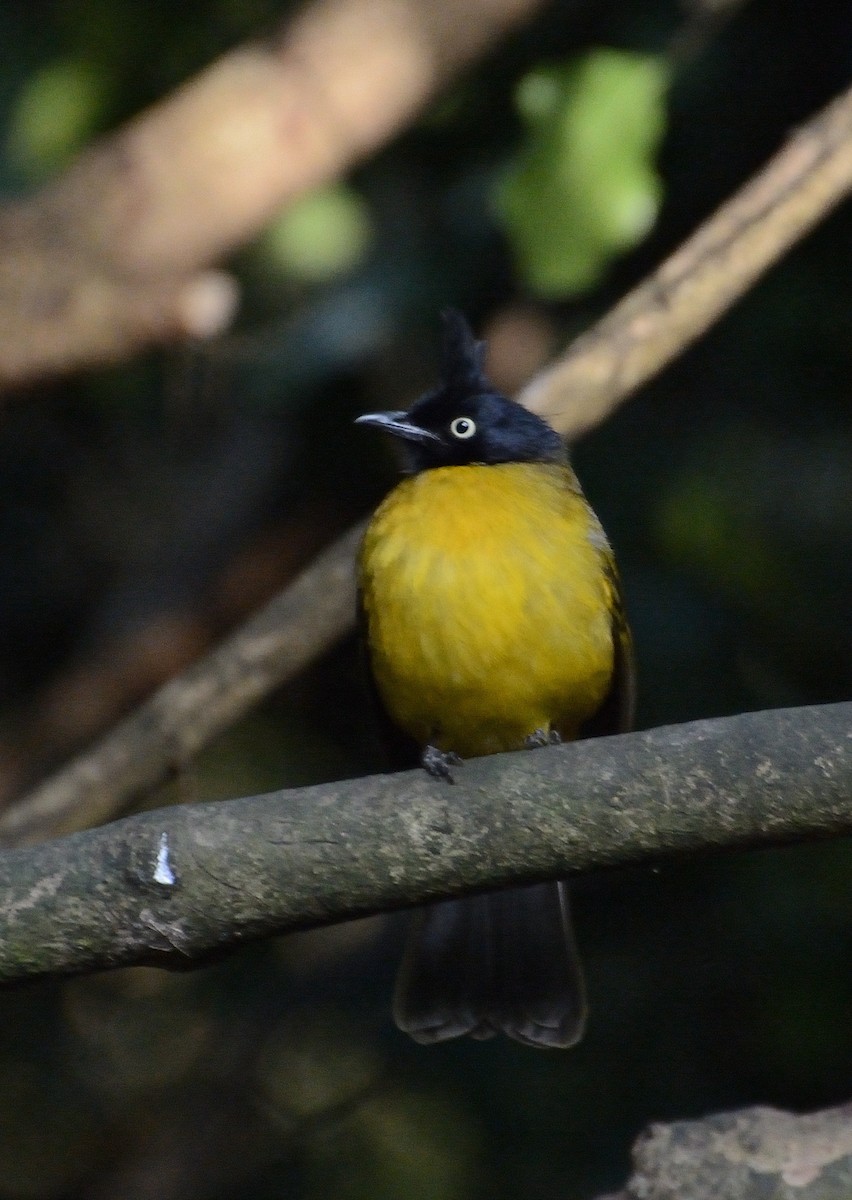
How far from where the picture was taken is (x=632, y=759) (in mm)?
2537

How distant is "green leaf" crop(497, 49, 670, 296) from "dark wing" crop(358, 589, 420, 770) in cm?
87

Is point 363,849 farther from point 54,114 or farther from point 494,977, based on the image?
point 54,114

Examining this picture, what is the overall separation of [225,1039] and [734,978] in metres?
1.32

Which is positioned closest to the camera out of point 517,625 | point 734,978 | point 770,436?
point 517,625

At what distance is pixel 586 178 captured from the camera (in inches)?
150

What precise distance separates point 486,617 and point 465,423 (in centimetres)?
68

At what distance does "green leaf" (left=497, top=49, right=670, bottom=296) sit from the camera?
3.81 m

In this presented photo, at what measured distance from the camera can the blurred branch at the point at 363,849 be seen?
2500 millimetres

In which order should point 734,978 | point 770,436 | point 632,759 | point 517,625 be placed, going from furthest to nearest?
point 770,436
point 734,978
point 517,625
point 632,759

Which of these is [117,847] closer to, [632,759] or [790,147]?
[632,759]

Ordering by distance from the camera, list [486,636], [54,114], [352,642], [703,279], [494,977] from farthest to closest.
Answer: [352,642] < [54,114] < [703,279] < [494,977] < [486,636]

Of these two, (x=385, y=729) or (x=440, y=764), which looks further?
(x=385, y=729)

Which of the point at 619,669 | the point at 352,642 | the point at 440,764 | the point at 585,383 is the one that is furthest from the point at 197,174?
the point at 440,764

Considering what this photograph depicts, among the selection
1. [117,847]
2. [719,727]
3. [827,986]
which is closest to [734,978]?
[827,986]
